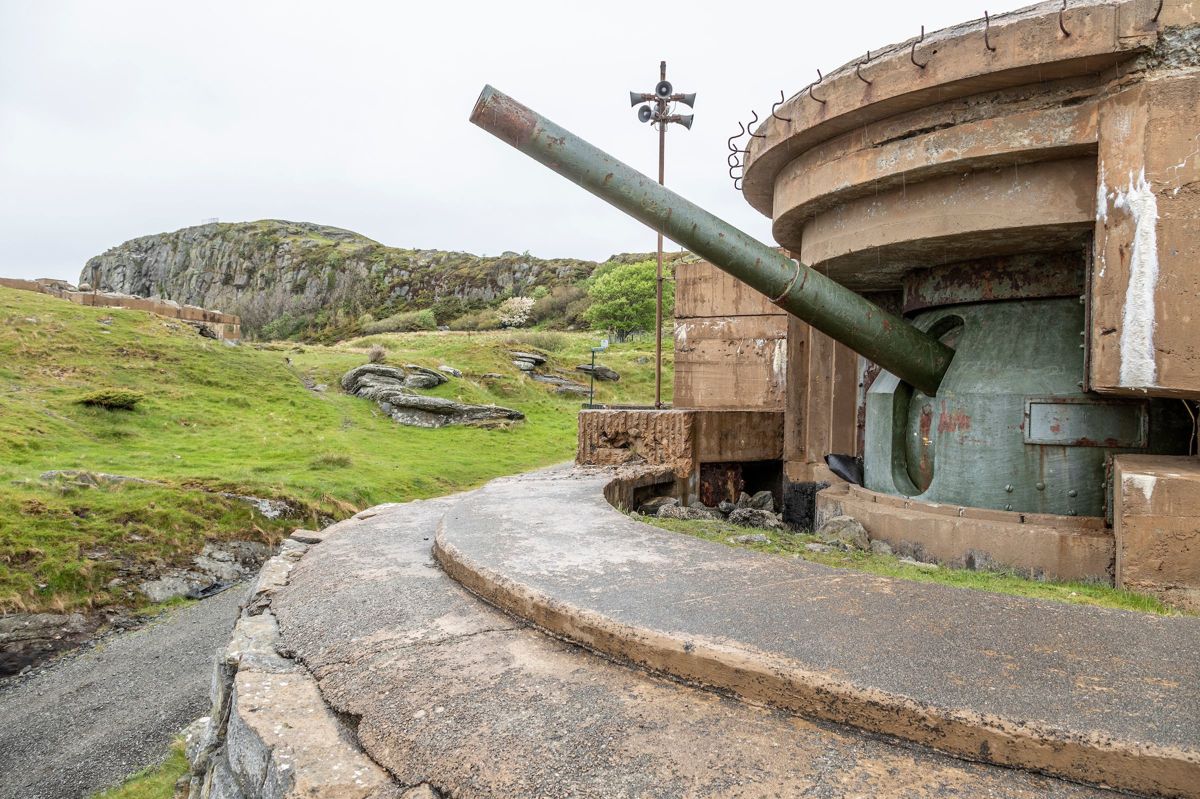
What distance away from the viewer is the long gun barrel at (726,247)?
467cm

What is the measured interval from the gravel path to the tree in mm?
33138

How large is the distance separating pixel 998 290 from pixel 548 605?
439 cm

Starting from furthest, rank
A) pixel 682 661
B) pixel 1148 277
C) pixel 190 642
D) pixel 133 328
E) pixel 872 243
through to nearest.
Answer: pixel 133 328, pixel 190 642, pixel 872 243, pixel 1148 277, pixel 682 661

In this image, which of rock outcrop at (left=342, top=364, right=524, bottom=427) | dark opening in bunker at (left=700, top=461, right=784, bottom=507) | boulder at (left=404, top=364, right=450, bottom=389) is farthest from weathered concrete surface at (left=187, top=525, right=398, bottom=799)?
boulder at (left=404, top=364, right=450, bottom=389)

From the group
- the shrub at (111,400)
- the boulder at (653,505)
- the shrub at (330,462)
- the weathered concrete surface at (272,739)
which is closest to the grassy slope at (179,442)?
the shrub at (330,462)

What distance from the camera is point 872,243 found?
212 inches

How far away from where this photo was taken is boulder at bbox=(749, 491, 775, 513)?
8.17m

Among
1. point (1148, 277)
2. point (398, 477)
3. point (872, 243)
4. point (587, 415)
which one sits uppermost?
point (872, 243)

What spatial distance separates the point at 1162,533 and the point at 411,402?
1746 centimetres

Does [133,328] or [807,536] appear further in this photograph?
[133,328]

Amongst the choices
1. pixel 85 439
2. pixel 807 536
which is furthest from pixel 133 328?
pixel 807 536

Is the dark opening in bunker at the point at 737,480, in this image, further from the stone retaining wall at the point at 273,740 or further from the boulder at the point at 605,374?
the boulder at the point at 605,374

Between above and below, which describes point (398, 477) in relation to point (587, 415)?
below

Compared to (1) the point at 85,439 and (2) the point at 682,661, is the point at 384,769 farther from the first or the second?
(1) the point at 85,439
